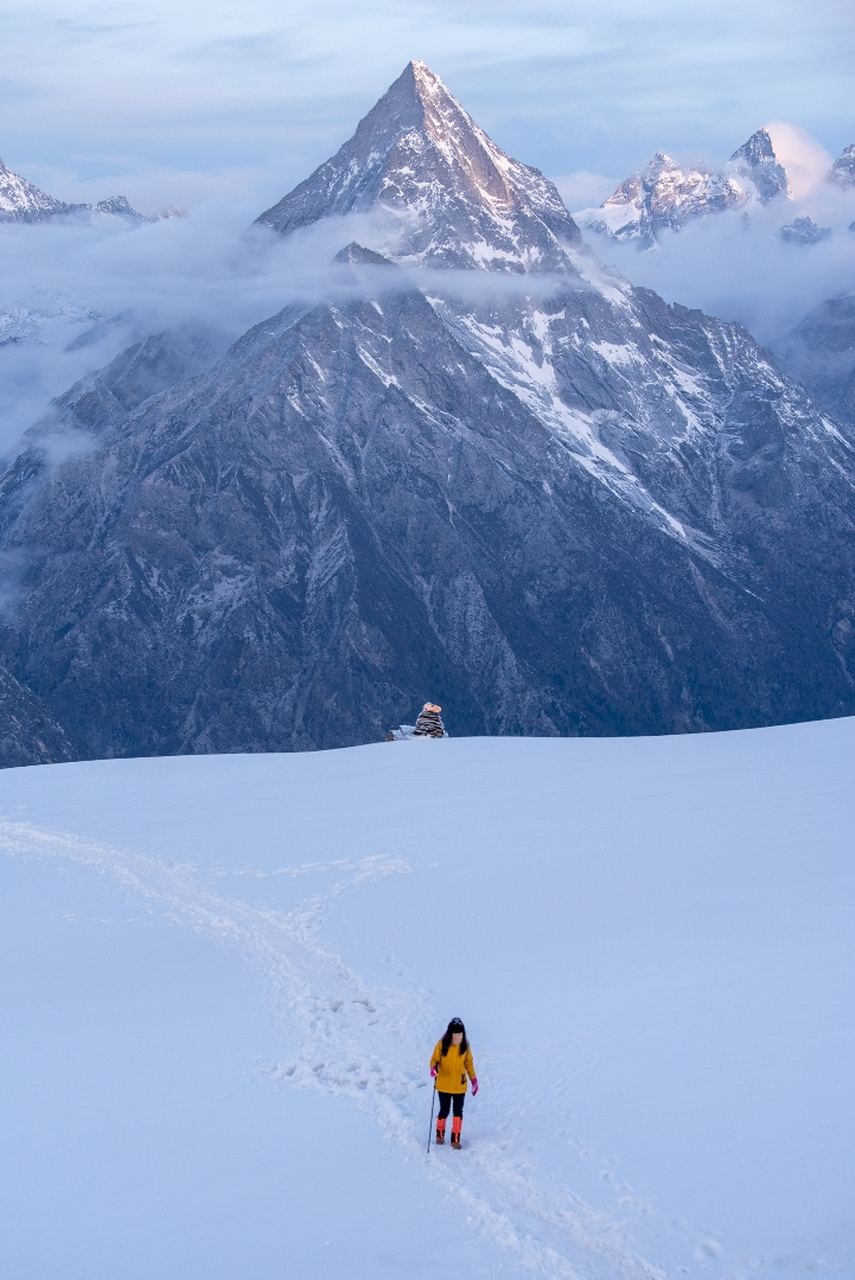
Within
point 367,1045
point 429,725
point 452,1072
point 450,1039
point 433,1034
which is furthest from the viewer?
point 429,725

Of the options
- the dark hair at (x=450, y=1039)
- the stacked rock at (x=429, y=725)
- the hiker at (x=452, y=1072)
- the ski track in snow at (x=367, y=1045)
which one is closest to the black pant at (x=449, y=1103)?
the hiker at (x=452, y=1072)

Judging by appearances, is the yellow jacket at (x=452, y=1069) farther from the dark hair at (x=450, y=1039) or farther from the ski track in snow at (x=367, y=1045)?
the ski track in snow at (x=367, y=1045)

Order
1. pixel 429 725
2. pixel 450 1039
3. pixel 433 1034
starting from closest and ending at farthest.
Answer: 1. pixel 450 1039
2. pixel 433 1034
3. pixel 429 725

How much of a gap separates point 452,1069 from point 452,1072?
0.03m

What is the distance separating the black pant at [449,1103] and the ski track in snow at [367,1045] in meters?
0.33

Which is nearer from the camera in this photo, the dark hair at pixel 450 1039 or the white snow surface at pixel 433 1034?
the white snow surface at pixel 433 1034

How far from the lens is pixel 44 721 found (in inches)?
6284

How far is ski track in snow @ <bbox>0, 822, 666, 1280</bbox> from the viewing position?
475 inches

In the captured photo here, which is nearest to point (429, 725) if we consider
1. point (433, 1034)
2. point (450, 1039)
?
point (433, 1034)

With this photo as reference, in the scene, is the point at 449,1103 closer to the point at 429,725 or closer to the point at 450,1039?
the point at 450,1039

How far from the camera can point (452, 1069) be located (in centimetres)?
1447

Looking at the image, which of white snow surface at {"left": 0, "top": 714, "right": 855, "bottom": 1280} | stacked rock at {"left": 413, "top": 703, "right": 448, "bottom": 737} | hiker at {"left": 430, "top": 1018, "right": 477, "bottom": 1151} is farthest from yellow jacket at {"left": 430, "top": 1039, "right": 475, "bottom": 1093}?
stacked rock at {"left": 413, "top": 703, "right": 448, "bottom": 737}

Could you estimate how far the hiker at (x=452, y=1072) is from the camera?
14273mm

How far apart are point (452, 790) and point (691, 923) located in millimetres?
12028
